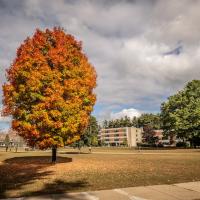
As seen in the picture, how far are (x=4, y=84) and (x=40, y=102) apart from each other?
394 centimetres

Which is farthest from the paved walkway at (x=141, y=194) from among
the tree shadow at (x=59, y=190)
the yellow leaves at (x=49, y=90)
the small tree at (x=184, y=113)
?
the small tree at (x=184, y=113)

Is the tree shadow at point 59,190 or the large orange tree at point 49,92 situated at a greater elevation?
the large orange tree at point 49,92

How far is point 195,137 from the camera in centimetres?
6506

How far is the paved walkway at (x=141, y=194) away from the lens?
9.73m

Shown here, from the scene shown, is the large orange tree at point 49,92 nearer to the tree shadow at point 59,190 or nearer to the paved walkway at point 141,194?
the tree shadow at point 59,190

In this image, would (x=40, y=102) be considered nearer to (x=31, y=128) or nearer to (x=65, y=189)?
(x=31, y=128)

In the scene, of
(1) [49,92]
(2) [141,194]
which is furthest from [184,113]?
(2) [141,194]

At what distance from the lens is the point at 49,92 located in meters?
21.7

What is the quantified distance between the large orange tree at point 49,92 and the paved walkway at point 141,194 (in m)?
11.1

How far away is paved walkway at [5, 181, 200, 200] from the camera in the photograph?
9734mm

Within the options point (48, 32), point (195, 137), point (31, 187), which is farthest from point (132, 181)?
point (195, 137)

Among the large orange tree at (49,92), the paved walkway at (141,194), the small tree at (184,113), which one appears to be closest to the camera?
the paved walkway at (141,194)

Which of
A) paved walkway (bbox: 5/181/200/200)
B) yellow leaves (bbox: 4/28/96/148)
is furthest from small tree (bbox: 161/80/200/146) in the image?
paved walkway (bbox: 5/181/200/200)

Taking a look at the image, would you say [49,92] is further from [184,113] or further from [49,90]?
[184,113]
